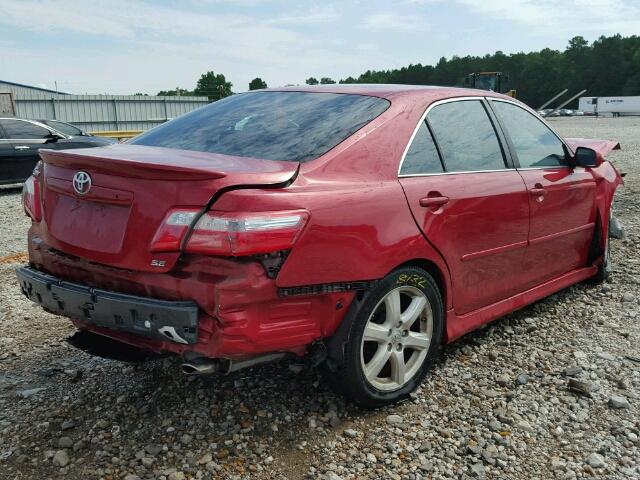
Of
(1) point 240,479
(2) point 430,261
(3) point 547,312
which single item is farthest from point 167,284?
(3) point 547,312

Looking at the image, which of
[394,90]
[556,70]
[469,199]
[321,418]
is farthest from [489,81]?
[556,70]

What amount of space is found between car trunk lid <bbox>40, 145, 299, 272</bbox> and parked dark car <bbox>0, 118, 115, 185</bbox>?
8.48 meters

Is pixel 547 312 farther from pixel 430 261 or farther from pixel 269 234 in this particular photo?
pixel 269 234

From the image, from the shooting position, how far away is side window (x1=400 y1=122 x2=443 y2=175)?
2975 mm

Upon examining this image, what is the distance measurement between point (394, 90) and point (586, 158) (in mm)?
1770

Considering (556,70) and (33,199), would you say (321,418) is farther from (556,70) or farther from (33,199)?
(556,70)

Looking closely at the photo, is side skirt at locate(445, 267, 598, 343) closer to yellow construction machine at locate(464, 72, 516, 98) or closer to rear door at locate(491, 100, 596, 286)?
rear door at locate(491, 100, 596, 286)

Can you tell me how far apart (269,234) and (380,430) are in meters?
1.15

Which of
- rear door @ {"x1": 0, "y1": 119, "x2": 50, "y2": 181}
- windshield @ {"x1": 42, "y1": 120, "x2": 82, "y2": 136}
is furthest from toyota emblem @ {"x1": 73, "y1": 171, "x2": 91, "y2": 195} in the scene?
windshield @ {"x1": 42, "y1": 120, "x2": 82, "y2": 136}

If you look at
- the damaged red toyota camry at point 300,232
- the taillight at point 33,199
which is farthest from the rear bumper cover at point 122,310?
the taillight at point 33,199

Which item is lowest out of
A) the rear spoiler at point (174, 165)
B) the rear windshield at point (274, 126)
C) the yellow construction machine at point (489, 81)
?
the rear spoiler at point (174, 165)

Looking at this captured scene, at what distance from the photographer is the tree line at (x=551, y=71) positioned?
10138 cm

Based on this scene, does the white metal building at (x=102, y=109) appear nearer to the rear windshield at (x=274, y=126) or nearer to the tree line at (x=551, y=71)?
the rear windshield at (x=274, y=126)

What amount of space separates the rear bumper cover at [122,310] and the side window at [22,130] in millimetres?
9606
